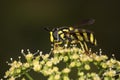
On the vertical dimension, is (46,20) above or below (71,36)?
below

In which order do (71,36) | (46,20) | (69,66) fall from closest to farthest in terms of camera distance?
(69,66), (71,36), (46,20)

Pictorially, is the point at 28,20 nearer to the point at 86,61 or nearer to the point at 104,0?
the point at 104,0

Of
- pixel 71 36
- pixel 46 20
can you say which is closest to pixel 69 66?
pixel 71 36

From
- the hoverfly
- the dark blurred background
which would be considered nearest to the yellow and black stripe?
the hoverfly

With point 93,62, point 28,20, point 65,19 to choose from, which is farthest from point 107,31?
point 93,62

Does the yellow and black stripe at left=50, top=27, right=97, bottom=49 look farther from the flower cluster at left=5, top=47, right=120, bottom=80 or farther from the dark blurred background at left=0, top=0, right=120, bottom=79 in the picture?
the dark blurred background at left=0, top=0, right=120, bottom=79

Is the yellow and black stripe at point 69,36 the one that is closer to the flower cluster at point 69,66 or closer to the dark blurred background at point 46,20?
the flower cluster at point 69,66

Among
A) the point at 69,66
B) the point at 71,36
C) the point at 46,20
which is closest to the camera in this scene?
the point at 69,66

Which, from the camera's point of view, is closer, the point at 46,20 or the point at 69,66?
the point at 69,66

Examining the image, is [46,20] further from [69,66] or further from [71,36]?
[69,66]
